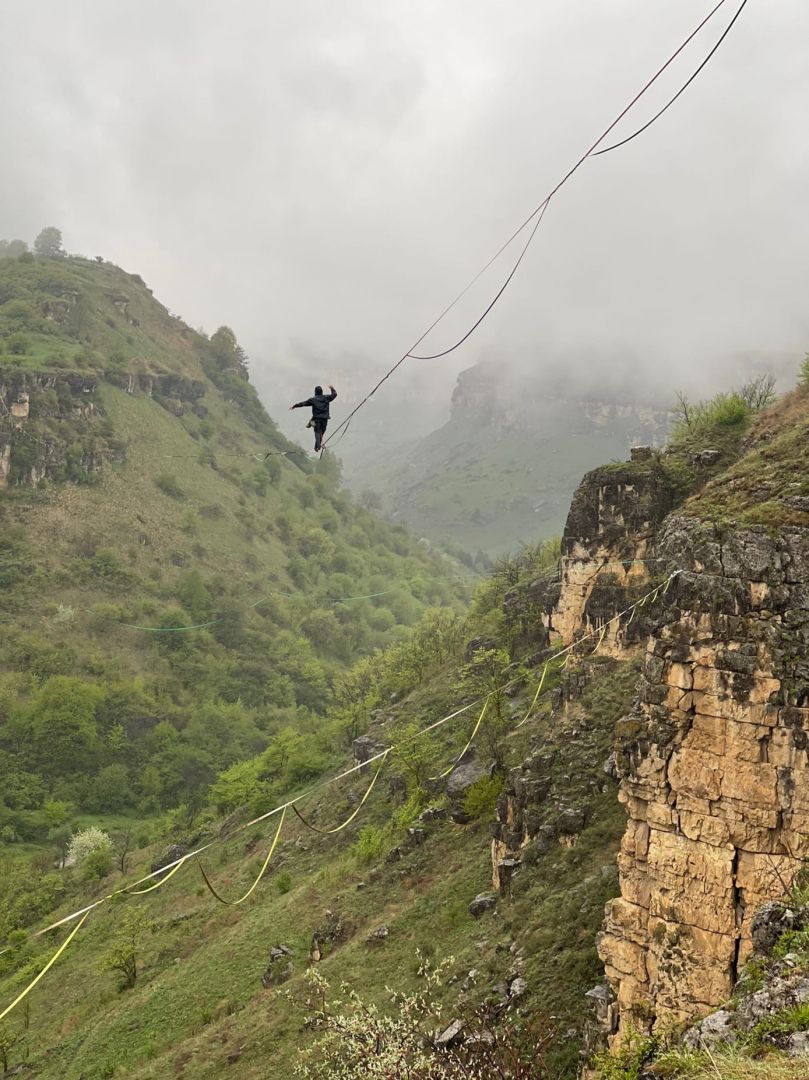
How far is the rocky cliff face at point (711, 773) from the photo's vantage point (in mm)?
14156

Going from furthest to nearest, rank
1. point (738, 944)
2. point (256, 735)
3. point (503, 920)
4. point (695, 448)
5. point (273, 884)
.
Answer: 1. point (256, 735)
2. point (273, 884)
3. point (695, 448)
4. point (503, 920)
5. point (738, 944)

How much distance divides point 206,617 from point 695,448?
256 ft

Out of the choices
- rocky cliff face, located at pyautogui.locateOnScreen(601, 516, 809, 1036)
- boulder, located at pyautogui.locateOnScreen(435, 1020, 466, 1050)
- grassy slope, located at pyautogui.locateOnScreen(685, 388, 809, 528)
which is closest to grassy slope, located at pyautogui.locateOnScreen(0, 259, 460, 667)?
grassy slope, located at pyautogui.locateOnScreen(685, 388, 809, 528)

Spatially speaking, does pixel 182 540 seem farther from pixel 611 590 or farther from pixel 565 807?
pixel 565 807

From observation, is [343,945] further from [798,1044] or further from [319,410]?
[798,1044]

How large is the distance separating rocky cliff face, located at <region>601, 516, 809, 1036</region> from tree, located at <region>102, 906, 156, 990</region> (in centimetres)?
2939

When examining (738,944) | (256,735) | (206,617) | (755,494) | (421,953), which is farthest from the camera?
(206,617)

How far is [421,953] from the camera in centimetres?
2475

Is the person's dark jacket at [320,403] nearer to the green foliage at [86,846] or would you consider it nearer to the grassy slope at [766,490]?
the grassy slope at [766,490]

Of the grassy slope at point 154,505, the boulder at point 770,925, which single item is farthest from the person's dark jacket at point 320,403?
the grassy slope at point 154,505

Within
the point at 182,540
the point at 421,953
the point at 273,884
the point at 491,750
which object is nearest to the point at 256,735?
the point at 182,540

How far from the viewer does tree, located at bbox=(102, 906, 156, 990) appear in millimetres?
36156

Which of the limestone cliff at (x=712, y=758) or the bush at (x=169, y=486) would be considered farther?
the bush at (x=169, y=486)

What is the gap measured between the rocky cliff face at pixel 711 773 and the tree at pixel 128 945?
2939cm
